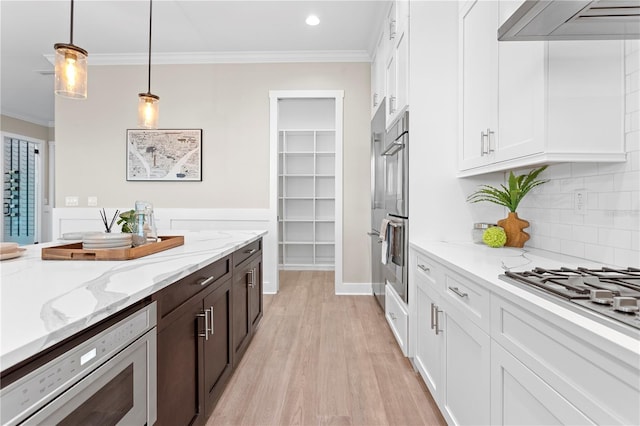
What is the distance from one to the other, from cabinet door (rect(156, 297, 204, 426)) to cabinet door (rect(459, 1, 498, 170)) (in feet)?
5.50

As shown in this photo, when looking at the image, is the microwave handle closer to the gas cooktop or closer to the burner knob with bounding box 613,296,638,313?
the gas cooktop

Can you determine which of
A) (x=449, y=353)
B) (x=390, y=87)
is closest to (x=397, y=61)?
(x=390, y=87)

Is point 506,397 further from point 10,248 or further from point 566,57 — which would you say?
point 10,248

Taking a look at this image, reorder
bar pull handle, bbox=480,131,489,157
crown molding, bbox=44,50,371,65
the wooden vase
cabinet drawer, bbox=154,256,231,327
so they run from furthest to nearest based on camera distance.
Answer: crown molding, bbox=44,50,371,65, the wooden vase, bar pull handle, bbox=480,131,489,157, cabinet drawer, bbox=154,256,231,327

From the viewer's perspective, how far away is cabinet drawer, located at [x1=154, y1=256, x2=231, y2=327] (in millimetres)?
1237

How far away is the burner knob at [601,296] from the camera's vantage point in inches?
33.1

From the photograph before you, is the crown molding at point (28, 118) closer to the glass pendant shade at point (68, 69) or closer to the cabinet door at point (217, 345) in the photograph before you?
the glass pendant shade at point (68, 69)

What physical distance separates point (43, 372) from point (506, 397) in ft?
4.05

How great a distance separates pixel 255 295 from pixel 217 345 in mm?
998

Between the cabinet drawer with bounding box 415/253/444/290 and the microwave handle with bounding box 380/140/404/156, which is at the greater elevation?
the microwave handle with bounding box 380/140/404/156

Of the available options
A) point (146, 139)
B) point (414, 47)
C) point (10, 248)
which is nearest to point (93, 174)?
point (146, 139)

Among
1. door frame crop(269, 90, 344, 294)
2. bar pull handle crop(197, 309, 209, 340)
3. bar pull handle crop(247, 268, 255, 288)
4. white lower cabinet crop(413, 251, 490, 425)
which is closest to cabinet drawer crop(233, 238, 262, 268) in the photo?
bar pull handle crop(247, 268, 255, 288)

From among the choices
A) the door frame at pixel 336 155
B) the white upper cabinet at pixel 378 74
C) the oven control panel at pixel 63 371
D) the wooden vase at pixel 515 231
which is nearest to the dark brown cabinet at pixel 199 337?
the oven control panel at pixel 63 371

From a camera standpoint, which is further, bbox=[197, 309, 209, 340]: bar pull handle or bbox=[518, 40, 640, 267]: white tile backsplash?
bbox=[197, 309, 209, 340]: bar pull handle
